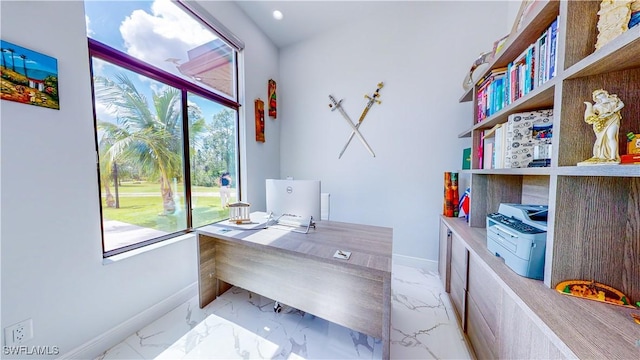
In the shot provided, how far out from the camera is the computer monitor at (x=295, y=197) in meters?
1.62

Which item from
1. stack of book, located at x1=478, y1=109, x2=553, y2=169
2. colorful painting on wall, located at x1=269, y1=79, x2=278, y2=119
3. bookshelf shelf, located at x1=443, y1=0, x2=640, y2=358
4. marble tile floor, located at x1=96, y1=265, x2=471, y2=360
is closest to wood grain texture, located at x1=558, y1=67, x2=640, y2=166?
bookshelf shelf, located at x1=443, y1=0, x2=640, y2=358

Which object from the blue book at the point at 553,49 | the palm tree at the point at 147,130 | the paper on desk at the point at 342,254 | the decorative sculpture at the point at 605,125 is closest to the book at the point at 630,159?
the decorative sculpture at the point at 605,125

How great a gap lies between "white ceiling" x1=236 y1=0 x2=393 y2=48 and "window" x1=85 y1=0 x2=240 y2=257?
0.58 m

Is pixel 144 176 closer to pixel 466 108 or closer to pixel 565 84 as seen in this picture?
pixel 565 84

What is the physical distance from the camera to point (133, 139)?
1.64 metres

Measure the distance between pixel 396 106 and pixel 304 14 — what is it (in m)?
1.61

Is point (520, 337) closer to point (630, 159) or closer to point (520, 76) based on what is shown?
point (630, 159)

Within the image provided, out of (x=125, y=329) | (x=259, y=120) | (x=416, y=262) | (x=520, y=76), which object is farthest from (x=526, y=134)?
(x=125, y=329)

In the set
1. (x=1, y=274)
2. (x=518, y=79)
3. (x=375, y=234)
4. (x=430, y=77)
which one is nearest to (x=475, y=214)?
(x=375, y=234)

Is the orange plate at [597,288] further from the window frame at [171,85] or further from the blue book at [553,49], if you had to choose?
the window frame at [171,85]

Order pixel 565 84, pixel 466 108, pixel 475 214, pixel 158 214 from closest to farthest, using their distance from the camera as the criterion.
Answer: pixel 565 84 < pixel 475 214 < pixel 158 214 < pixel 466 108

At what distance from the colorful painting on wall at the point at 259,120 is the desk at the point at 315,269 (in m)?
1.44

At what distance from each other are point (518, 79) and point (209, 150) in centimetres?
266

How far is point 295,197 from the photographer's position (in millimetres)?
1667
